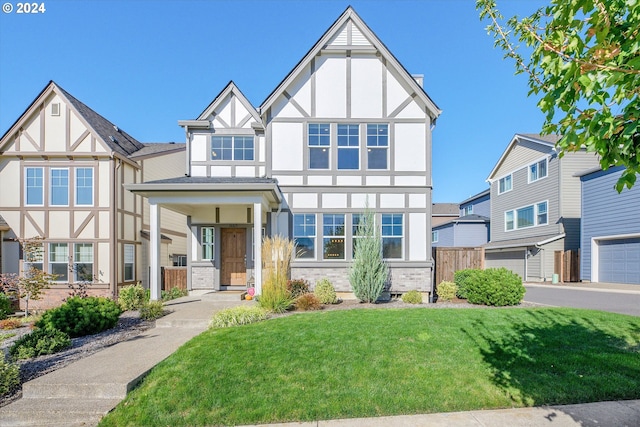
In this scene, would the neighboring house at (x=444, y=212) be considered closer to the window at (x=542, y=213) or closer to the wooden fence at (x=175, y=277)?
the window at (x=542, y=213)

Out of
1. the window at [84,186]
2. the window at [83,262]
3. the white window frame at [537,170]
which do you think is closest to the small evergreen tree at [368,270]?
the window at [83,262]

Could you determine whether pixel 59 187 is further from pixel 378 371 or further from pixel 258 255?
pixel 378 371

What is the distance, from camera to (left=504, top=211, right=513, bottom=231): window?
87.0ft

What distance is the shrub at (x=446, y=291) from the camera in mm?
11047

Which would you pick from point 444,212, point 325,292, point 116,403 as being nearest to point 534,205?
point 444,212

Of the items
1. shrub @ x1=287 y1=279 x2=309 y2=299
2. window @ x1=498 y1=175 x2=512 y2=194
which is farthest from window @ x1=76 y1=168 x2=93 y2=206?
window @ x1=498 y1=175 x2=512 y2=194

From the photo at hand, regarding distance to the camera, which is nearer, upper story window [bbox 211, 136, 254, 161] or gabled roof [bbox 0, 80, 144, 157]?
upper story window [bbox 211, 136, 254, 161]

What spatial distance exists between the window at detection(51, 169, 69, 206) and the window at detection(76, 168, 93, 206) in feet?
1.41

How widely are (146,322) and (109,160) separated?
28.3ft

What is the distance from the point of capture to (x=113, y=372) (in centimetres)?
523

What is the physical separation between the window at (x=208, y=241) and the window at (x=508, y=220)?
76.9 feet

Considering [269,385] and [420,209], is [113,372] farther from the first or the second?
[420,209]

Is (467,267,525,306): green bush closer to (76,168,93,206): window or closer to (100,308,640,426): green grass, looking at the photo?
(100,308,640,426): green grass

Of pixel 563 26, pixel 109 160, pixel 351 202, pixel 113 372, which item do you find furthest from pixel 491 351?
pixel 109 160
